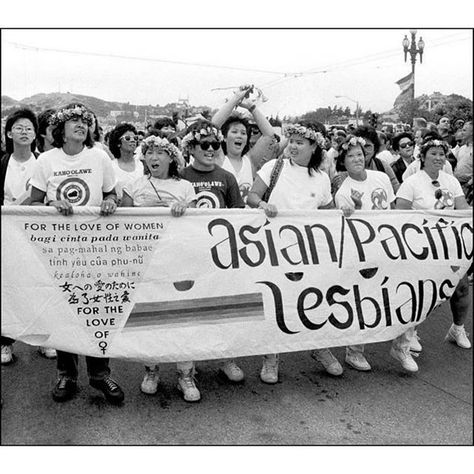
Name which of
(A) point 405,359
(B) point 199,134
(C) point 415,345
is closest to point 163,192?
(B) point 199,134

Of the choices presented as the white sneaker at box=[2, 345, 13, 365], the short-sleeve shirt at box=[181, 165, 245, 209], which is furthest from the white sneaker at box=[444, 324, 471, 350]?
the white sneaker at box=[2, 345, 13, 365]

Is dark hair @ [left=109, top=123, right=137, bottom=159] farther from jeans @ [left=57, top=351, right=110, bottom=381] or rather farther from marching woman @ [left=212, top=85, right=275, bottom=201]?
jeans @ [left=57, top=351, right=110, bottom=381]

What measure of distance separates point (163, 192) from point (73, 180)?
584mm

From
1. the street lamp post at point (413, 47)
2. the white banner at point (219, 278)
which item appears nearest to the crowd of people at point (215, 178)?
the white banner at point (219, 278)

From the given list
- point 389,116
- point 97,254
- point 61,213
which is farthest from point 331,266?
point 389,116

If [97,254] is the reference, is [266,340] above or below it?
below

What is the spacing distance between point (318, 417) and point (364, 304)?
874 mm

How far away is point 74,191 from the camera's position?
3.63 metres

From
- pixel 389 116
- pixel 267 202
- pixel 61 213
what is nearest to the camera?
pixel 61 213

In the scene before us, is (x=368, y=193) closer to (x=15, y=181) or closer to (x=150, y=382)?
(x=150, y=382)

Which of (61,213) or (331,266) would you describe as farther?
(331,266)

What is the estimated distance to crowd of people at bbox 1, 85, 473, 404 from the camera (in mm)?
3629

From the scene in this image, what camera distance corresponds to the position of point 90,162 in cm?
364

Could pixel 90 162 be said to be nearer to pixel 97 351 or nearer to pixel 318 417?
pixel 97 351
